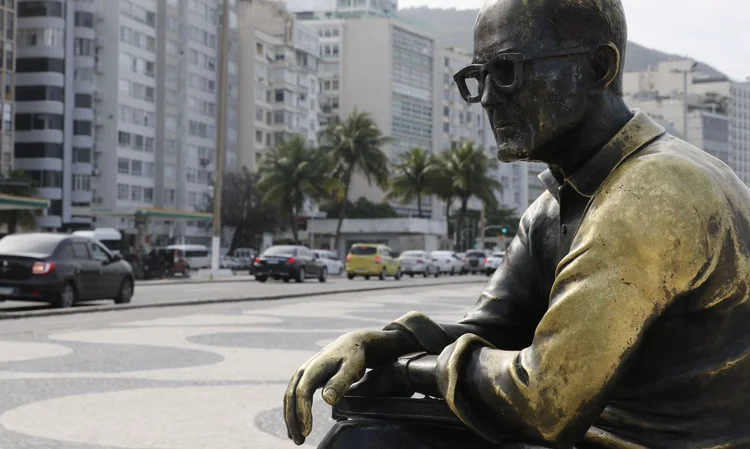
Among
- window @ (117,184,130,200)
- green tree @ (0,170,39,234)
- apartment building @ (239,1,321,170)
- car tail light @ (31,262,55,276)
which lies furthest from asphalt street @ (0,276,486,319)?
apartment building @ (239,1,321,170)

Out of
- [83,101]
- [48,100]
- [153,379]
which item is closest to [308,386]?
[153,379]

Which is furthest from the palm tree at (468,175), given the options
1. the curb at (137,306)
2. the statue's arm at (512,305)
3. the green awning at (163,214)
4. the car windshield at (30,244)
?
the statue's arm at (512,305)

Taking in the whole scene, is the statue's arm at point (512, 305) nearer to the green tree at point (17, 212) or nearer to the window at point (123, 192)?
the green tree at point (17, 212)

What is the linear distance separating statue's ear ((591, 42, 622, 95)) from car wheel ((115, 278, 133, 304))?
67.4 ft

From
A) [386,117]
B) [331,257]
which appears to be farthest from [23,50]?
[386,117]

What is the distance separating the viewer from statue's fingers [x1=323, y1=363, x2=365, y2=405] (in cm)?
205

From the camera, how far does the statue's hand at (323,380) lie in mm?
2061

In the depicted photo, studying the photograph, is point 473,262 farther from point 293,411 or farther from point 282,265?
point 293,411

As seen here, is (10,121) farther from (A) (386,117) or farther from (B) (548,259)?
(B) (548,259)

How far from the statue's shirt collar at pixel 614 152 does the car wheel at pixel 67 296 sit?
18.4m

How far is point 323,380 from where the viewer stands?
210 cm

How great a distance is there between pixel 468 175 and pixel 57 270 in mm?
66505

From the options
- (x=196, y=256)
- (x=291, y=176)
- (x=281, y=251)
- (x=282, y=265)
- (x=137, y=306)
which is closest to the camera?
(x=137, y=306)

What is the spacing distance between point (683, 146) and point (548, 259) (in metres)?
0.44
